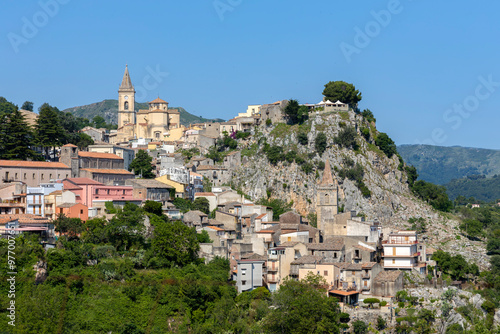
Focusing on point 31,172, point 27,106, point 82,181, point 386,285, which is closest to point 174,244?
point 82,181

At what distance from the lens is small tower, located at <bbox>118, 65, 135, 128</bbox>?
111375 millimetres

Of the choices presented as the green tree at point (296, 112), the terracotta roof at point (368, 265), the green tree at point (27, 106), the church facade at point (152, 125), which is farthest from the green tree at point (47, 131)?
the green tree at point (27, 106)

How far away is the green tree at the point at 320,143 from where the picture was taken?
3462 inches

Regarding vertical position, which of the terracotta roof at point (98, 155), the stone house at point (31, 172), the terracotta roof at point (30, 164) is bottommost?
the stone house at point (31, 172)

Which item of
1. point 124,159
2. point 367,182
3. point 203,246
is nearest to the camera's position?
point 203,246

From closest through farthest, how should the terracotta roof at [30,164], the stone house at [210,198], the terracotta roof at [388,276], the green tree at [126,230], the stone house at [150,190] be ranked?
the green tree at [126,230] < the terracotta roof at [388,276] < the terracotta roof at [30,164] < the stone house at [150,190] < the stone house at [210,198]

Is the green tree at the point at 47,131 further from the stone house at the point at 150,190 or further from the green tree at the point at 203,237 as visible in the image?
the green tree at the point at 203,237

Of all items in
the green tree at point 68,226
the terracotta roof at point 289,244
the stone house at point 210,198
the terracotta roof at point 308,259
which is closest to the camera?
the green tree at point 68,226

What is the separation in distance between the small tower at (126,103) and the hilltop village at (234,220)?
88.2ft

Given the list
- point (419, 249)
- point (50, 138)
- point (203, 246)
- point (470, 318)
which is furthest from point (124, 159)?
point (470, 318)

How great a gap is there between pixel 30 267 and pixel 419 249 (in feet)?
116

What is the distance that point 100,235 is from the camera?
5609 cm

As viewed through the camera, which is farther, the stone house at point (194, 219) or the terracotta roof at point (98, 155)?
the terracotta roof at point (98, 155)

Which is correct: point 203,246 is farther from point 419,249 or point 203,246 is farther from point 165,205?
point 419,249
